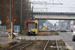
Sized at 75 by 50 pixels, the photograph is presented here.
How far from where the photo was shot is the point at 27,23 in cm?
3688

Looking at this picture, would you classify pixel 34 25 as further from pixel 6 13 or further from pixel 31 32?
pixel 6 13

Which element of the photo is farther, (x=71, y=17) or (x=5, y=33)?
(x=71, y=17)

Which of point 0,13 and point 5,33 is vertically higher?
point 0,13

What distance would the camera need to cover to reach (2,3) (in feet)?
155

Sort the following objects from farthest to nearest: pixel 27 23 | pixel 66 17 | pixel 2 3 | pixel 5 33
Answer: pixel 66 17 < pixel 2 3 < pixel 27 23 < pixel 5 33

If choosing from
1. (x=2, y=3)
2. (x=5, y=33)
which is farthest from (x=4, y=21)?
(x=5, y=33)

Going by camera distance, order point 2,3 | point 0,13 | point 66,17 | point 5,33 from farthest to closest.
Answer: point 66,17, point 2,3, point 0,13, point 5,33

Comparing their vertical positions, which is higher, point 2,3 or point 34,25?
point 2,3

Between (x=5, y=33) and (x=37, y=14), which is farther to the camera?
(x=37, y=14)

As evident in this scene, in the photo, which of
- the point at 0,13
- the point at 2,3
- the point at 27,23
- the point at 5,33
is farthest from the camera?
the point at 2,3

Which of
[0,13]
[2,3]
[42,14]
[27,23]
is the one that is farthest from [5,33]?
[42,14]

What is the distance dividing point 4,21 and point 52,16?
1159 inches

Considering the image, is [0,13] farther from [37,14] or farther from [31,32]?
[37,14]

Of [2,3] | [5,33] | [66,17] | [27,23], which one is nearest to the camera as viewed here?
[5,33]
